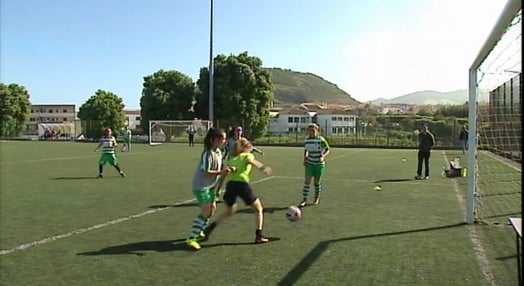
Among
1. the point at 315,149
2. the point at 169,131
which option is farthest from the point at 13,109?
the point at 315,149

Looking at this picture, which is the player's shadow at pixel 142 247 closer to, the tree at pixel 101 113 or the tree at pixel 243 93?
the tree at pixel 243 93

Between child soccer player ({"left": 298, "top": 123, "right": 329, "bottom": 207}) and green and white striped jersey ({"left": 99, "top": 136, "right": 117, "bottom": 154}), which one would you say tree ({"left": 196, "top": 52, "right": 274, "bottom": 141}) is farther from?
child soccer player ({"left": 298, "top": 123, "right": 329, "bottom": 207})

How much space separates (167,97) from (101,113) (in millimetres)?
13464

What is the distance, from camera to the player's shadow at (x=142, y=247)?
7188 millimetres

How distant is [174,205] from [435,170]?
519 inches

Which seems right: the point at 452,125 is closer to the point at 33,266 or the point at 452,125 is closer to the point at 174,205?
the point at 174,205

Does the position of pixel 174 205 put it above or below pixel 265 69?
below

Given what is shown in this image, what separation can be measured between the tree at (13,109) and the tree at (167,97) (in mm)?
19664

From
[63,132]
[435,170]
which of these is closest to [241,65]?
[63,132]

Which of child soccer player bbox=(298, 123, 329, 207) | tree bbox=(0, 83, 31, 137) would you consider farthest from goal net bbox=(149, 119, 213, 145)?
child soccer player bbox=(298, 123, 329, 207)

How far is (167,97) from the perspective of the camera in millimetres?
61125

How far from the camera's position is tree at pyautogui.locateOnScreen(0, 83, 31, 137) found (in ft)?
229

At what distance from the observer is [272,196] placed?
43.3 ft

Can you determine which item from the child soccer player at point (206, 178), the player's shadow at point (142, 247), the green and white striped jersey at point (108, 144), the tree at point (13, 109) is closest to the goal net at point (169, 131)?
the tree at point (13, 109)
